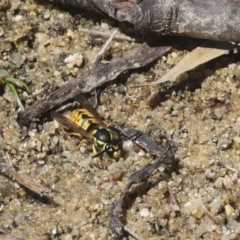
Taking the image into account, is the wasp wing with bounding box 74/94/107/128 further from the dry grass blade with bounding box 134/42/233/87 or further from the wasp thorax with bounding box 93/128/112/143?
the dry grass blade with bounding box 134/42/233/87

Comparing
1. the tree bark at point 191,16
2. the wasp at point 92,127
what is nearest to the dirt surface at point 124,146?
the wasp at point 92,127

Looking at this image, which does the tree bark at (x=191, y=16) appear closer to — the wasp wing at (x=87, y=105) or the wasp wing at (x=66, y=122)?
the wasp wing at (x=87, y=105)

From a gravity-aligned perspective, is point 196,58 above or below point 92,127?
above

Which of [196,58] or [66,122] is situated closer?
[66,122]

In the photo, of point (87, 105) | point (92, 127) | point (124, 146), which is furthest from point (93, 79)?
point (124, 146)

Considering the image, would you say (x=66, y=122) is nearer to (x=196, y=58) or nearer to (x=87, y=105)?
(x=87, y=105)

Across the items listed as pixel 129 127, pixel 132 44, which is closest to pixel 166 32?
pixel 132 44

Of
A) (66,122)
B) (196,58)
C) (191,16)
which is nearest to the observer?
(191,16)
